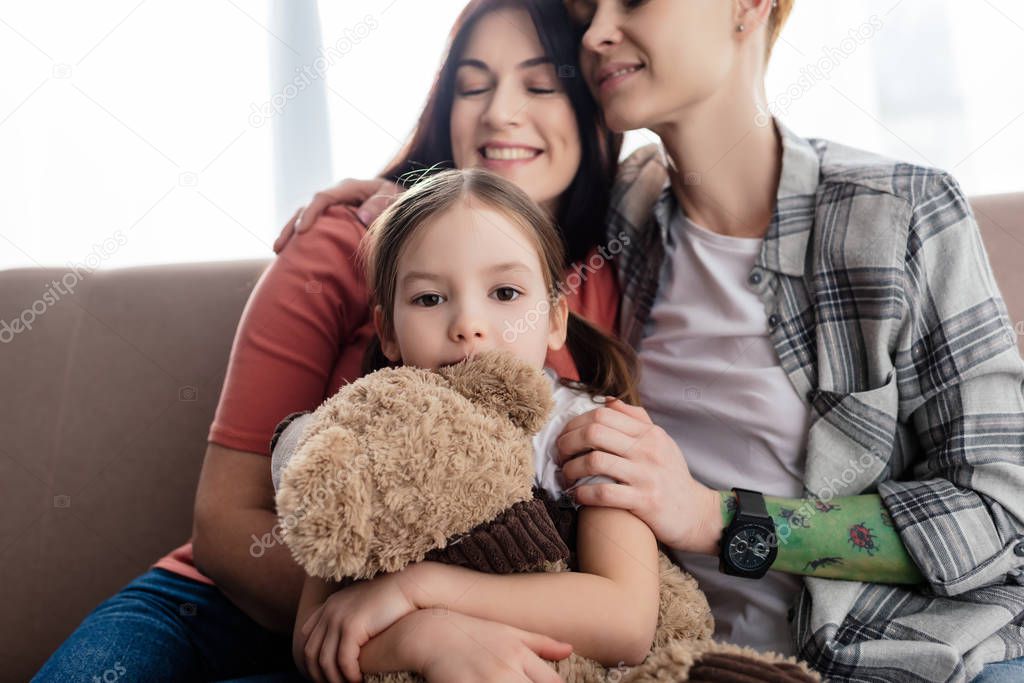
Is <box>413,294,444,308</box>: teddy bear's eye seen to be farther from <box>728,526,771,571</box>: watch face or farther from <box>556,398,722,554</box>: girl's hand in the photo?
<box>728,526,771,571</box>: watch face

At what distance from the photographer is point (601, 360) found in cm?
120

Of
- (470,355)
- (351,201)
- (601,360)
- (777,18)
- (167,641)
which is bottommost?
(167,641)

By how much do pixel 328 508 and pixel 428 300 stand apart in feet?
1.11

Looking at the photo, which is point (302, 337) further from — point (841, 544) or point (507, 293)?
point (841, 544)

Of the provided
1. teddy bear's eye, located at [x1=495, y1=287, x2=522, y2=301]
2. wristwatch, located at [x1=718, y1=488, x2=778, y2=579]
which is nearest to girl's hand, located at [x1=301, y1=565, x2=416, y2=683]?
teddy bear's eye, located at [x1=495, y1=287, x2=522, y2=301]

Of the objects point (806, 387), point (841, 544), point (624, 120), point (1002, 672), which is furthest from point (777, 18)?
point (1002, 672)

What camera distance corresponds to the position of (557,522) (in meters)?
0.91

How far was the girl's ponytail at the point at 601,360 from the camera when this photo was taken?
1166 millimetres

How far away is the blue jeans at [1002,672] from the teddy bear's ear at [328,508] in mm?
817

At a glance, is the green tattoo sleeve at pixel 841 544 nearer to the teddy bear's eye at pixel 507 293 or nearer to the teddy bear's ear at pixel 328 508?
the teddy bear's eye at pixel 507 293

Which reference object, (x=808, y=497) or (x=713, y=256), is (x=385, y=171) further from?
(x=808, y=497)

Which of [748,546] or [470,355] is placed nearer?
[470,355]

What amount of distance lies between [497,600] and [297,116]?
1.70m

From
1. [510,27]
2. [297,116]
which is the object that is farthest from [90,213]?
[510,27]
